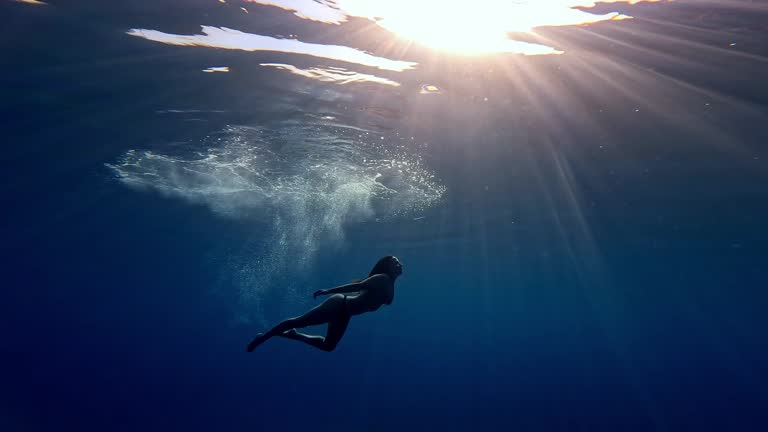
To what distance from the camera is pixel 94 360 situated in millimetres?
48125

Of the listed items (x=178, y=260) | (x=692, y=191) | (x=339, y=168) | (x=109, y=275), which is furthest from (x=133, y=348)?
(x=692, y=191)

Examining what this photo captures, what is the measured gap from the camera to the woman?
6.23 metres

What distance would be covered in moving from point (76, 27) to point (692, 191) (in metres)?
23.5

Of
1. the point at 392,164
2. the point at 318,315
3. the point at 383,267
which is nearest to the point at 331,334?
the point at 318,315

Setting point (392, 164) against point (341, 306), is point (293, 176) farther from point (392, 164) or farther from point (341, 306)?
point (341, 306)

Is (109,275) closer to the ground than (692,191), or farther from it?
closer to the ground

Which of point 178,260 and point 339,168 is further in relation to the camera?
point 178,260

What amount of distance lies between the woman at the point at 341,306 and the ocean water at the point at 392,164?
534cm

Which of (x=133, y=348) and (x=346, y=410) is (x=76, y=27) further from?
(x=133, y=348)

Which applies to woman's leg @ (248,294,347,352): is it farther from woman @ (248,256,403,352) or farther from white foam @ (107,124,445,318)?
white foam @ (107,124,445,318)

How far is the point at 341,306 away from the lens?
6.34 meters

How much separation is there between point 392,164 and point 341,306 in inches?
430

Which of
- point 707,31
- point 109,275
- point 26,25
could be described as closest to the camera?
point 707,31

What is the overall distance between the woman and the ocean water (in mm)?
5344
